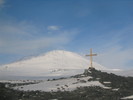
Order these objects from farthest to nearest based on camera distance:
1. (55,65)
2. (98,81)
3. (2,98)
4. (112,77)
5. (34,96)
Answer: (55,65) → (112,77) → (98,81) → (34,96) → (2,98)

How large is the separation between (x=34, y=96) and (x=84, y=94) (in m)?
4.73

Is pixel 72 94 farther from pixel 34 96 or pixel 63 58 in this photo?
pixel 63 58

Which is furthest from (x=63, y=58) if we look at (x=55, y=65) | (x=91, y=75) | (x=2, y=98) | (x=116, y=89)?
(x=2, y=98)

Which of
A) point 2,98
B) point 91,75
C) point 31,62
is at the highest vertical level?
point 31,62

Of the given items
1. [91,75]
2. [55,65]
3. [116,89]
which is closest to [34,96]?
[116,89]

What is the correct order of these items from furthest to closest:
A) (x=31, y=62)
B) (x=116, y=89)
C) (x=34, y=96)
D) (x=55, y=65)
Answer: (x=31, y=62)
(x=55, y=65)
(x=116, y=89)
(x=34, y=96)

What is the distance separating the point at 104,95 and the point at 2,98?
934cm

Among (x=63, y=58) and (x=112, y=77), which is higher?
(x=63, y=58)

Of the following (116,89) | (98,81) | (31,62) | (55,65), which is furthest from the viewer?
(31,62)

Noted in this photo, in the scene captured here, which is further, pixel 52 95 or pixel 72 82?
pixel 72 82

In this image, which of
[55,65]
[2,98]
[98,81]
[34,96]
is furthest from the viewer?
[55,65]

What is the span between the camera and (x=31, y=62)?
92875 mm

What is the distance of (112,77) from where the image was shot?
109ft

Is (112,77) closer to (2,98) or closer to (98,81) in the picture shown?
(98,81)
